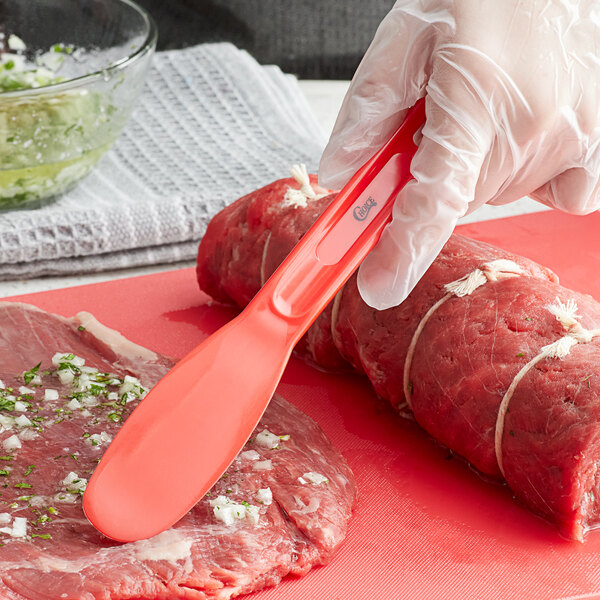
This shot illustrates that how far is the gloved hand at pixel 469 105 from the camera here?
1.95 m

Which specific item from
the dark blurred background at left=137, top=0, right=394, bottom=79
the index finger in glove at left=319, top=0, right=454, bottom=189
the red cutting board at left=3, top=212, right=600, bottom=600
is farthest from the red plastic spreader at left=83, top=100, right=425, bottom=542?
the dark blurred background at left=137, top=0, right=394, bottom=79

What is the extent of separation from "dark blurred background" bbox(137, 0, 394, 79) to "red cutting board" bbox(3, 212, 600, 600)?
Answer: 2494mm

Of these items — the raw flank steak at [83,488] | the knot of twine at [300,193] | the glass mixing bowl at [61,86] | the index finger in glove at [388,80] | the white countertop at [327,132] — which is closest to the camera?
the raw flank steak at [83,488]

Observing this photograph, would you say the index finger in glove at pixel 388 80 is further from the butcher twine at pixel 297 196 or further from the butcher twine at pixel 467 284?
the butcher twine at pixel 297 196

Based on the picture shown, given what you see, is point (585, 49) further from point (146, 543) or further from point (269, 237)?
point (146, 543)

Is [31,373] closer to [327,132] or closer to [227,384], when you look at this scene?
[227,384]

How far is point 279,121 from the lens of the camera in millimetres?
3963

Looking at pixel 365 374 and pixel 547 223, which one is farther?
pixel 547 223

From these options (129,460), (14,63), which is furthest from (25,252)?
(129,460)

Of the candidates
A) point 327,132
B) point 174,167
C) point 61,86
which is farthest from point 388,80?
point 327,132

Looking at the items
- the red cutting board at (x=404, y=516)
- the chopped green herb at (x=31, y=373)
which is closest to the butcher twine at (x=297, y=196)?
the red cutting board at (x=404, y=516)

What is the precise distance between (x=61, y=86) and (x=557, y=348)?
1828mm

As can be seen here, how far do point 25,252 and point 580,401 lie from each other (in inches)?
76.9

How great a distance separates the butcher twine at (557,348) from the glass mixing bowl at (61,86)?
1.79 metres
